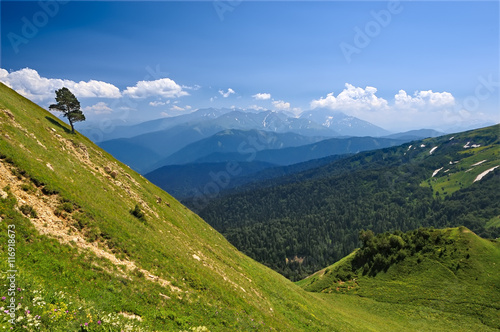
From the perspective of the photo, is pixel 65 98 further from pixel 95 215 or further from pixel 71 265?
pixel 71 265

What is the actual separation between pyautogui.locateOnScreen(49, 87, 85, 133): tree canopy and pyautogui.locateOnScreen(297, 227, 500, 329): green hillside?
8566 cm

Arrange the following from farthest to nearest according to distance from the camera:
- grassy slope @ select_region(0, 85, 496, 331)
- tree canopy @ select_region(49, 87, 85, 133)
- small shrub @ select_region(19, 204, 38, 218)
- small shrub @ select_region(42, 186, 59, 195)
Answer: tree canopy @ select_region(49, 87, 85, 133) < small shrub @ select_region(42, 186, 59, 195) < small shrub @ select_region(19, 204, 38, 218) < grassy slope @ select_region(0, 85, 496, 331)

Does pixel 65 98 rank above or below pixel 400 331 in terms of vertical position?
above

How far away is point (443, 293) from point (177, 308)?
71.9 meters

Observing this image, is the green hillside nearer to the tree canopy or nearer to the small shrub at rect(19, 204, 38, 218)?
the small shrub at rect(19, 204, 38, 218)

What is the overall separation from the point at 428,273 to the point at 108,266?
82.3 m

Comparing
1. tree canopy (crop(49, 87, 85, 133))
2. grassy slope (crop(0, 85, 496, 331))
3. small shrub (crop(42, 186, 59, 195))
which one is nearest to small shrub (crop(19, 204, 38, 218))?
grassy slope (crop(0, 85, 496, 331))

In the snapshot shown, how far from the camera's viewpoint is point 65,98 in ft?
171

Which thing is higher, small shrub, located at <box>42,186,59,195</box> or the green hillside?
small shrub, located at <box>42,186,59,195</box>

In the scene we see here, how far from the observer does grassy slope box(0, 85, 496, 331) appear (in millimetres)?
13992

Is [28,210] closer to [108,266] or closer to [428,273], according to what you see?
[108,266]

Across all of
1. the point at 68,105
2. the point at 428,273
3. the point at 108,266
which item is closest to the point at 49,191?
the point at 108,266

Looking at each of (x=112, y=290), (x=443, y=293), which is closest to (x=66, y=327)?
(x=112, y=290)

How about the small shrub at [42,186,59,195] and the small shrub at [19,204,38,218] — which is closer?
the small shrub at [19,204,38,218]
